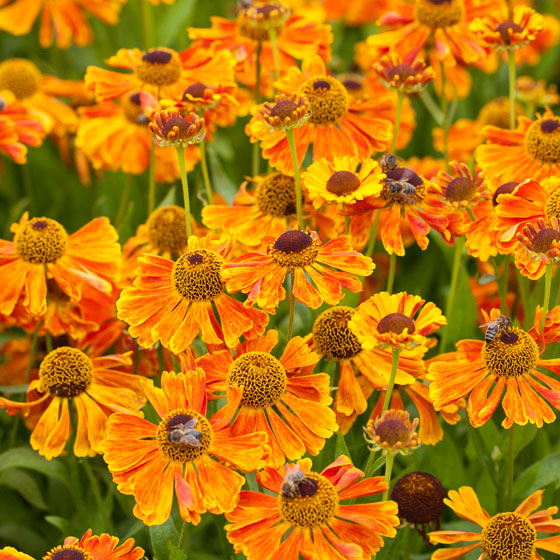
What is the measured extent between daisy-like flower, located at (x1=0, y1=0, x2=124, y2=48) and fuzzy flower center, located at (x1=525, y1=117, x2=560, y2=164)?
1.23 m

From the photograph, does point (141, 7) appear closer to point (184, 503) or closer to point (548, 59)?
point (548, 59)

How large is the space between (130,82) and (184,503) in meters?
0.97

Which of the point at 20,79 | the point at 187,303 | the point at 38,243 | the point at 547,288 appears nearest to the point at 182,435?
the point at 187,303

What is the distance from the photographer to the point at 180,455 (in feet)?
3.45

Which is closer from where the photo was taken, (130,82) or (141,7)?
(130,82)

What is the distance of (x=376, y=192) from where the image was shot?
47.1 inches

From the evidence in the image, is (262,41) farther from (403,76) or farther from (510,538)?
(510,538)

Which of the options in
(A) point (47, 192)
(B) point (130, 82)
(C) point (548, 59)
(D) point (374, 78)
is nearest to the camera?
(B) point (130, 82)

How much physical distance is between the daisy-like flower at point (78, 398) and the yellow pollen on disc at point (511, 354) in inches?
19.0

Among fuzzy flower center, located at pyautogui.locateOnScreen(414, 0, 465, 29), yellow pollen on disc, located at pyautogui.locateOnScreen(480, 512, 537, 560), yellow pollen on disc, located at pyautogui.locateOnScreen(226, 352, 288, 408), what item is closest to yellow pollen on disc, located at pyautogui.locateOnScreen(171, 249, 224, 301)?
yellow pollen on disc, located at pyautogui.locateOnScreen(226, 352, 288, 408)

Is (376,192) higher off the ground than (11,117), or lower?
higher

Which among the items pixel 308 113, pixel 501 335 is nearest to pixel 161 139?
pixel 308 113

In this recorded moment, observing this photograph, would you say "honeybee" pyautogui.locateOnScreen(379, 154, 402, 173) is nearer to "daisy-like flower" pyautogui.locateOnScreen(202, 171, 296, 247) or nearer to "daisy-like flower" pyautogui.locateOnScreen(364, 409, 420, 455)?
"daisy-like flower" pyautogui.locateOnScreen(202, 171, 296, 247)

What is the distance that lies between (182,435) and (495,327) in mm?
437
